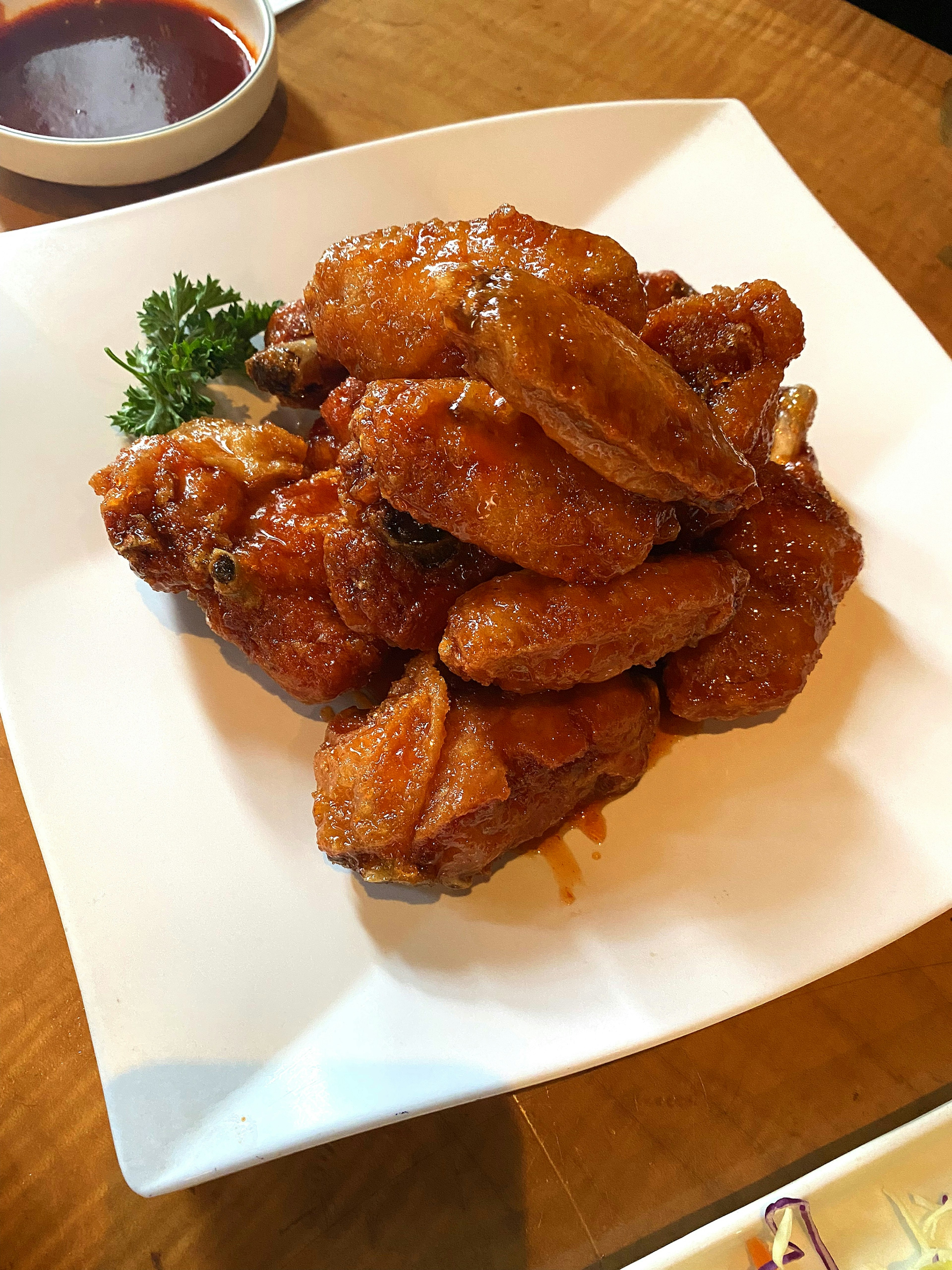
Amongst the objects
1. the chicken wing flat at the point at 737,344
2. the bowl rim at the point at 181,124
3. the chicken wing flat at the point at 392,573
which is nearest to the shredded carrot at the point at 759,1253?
the chicken wing flat at the point at 392,573

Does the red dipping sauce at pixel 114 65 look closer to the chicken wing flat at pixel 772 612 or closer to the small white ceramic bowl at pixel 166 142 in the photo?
the small white ceramic bowl at pixel 166 142

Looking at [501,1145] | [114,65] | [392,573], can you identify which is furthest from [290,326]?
[501,1145]

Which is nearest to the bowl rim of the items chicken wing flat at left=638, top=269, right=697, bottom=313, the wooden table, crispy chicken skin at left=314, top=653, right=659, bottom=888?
chicken wing flat at left=638, top=269, right=697, bottom=313

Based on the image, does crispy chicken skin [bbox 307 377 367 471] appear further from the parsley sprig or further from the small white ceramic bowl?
the small white ceramic bowl

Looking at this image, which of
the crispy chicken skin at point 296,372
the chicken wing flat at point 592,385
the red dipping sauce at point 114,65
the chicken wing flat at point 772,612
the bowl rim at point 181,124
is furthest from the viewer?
the red dipping sauce at point 114,65

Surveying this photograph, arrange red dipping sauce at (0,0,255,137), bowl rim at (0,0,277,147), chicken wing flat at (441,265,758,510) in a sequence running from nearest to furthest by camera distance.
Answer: chicken wing flat at (441,265,758,510) < bowl rim at (0,0,277,147) < red dipping sauce at (0,0,255,137)

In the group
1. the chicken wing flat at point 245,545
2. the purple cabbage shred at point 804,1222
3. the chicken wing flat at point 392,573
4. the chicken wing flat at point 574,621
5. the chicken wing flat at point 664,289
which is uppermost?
the chicken wing flat at point 664,289
